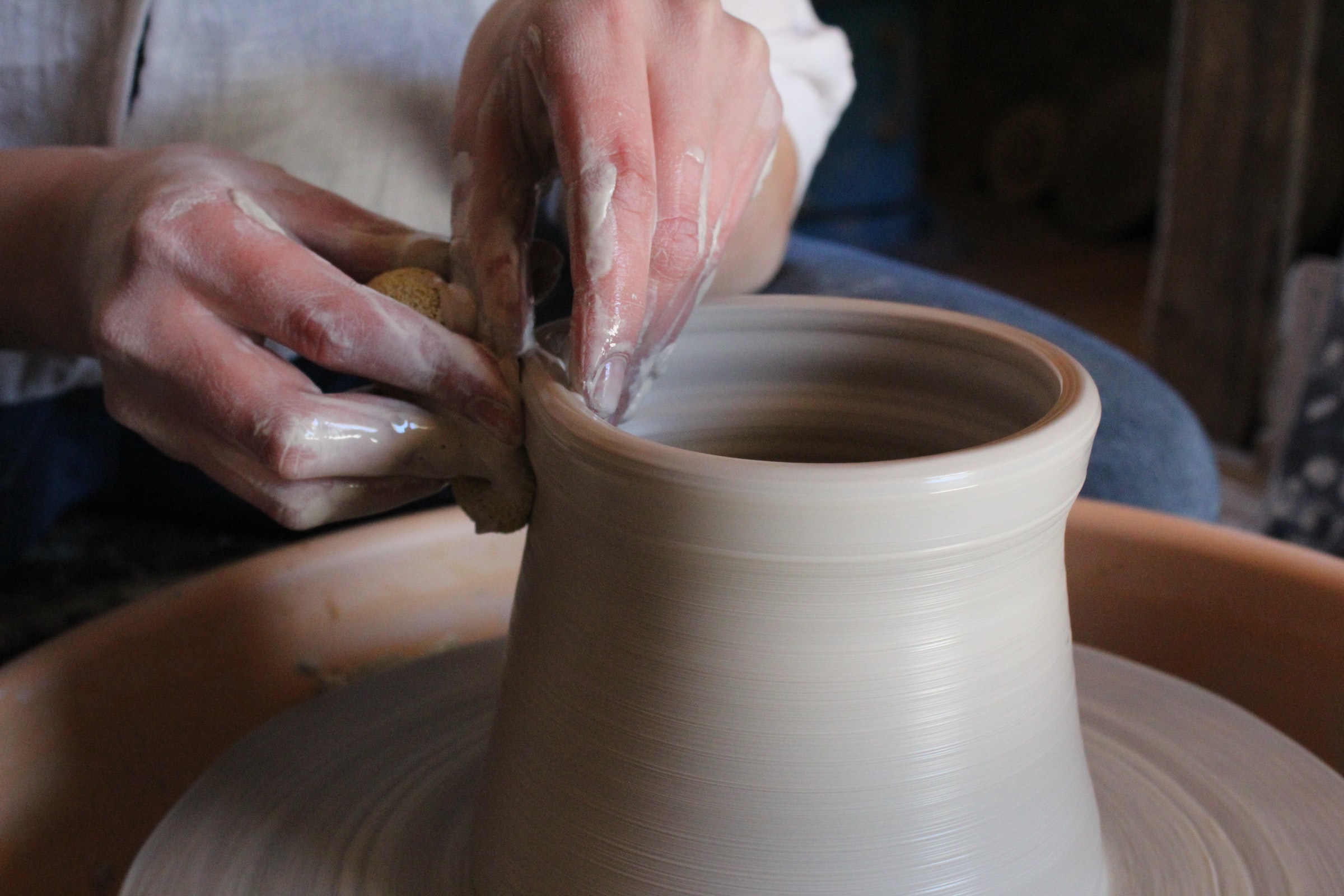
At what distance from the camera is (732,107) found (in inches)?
28.0

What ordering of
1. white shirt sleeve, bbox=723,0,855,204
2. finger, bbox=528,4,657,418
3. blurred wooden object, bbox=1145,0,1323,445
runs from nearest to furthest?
finger, bbox=528,4,657,418
white shirt sleeve, bbox=723,0,855,204
blurred wooden object, bbox=1145,0,1323,445

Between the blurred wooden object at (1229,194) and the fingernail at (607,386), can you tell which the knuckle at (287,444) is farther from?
the blurred wooden object at (1229,194)

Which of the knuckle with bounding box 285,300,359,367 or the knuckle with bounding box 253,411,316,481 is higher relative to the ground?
the knuckle with bounding box 285,300,359,367

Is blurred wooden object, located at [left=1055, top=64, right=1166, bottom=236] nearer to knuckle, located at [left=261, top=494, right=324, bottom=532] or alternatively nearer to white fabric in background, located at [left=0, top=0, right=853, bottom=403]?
white fabric in background, located at [left=0, top=0, right=853, bottom=403]

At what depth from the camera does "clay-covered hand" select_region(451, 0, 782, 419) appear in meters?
0.59

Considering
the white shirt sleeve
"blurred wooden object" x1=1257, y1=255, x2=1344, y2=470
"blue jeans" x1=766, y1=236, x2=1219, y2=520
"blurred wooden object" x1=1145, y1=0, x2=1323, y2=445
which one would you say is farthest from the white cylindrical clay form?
"blurred wooden object" x1=1145, y1=0, x2=1323, y2=445

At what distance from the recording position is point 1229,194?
2.71 metres

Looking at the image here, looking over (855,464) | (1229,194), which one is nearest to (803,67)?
(855,464)

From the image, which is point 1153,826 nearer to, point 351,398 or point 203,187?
point 351,398

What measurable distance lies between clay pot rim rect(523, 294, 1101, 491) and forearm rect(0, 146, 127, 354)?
33 cm

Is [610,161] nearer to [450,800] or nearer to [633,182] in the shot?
[633,182]

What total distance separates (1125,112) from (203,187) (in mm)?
4060

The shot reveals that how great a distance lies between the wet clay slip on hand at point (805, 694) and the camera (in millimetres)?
500

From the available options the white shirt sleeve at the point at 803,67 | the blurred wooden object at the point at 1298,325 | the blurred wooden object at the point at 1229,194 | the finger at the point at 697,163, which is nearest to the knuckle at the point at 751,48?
the finger at the point at 697,163
